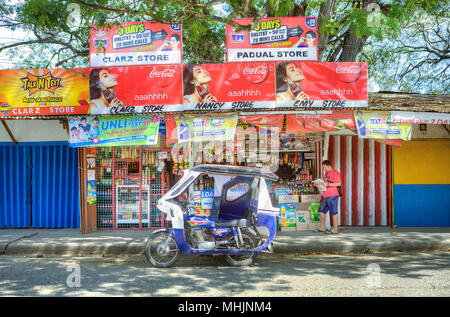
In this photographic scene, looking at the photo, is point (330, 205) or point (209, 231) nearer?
point (209, 231)

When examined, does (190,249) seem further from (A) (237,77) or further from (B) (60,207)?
(B) (60,207)

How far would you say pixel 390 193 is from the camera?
10008 mm

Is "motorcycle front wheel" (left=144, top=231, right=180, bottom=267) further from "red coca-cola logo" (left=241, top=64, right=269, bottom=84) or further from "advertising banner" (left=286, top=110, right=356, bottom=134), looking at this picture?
"red coca-cola logo" (left=241, top=64, right=269, bottom=84)

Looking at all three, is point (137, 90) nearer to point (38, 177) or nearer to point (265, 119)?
point (265, 119)

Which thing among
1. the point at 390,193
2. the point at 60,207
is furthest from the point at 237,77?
the point at 60,207

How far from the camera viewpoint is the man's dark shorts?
8.88 meters

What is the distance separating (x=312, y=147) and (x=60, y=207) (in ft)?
23.3

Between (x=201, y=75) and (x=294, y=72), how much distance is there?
2.28 meters

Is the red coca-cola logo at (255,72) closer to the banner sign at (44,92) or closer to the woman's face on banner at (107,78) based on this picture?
the woman's face on banner at (107,78)

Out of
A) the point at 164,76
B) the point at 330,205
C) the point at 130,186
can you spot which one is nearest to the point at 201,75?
the point at 164,76

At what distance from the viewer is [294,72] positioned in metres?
8.98

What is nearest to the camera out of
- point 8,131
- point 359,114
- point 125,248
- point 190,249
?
point 190,249

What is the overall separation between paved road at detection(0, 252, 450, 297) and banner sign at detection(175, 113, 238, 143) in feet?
9.60

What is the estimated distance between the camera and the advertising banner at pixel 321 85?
29.2 feet
